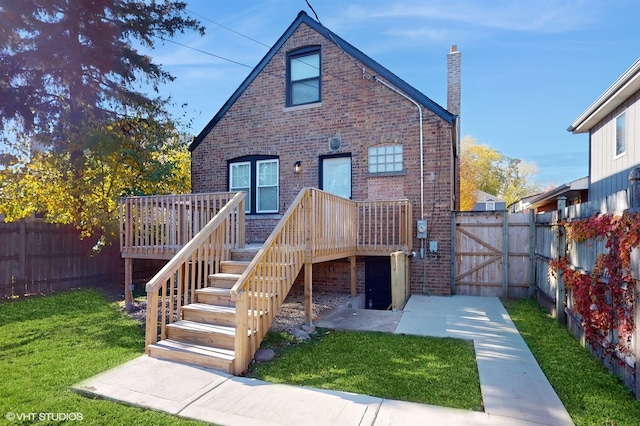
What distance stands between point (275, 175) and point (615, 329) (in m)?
7.82

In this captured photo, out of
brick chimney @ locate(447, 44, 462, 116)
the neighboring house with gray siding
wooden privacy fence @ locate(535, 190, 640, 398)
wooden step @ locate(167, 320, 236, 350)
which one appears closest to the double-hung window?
wooden step @ locate(167, 320, 236, 350)

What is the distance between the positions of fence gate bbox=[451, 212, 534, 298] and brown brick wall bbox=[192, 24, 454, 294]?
416 mm

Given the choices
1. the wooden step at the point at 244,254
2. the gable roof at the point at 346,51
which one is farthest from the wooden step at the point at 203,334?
the gable roof at the point at 346,51

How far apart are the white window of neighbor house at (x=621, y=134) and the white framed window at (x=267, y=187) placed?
339 inches

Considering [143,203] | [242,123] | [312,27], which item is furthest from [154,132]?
[312,27]

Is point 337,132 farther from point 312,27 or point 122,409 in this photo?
point 122,409

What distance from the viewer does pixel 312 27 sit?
943 cm

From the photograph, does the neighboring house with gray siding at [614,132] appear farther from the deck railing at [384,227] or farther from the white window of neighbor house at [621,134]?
the deck railing at [384,227]

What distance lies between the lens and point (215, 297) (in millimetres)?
5164

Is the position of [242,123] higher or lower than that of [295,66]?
lower

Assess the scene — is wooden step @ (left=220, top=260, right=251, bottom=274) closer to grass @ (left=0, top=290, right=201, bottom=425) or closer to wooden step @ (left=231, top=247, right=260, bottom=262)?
wooden step @ (left=231, top=247, right=260, bottom=262)

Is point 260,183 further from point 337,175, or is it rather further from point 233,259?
point 233,259

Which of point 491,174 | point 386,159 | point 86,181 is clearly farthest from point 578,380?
point 491,174

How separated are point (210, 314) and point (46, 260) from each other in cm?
672
